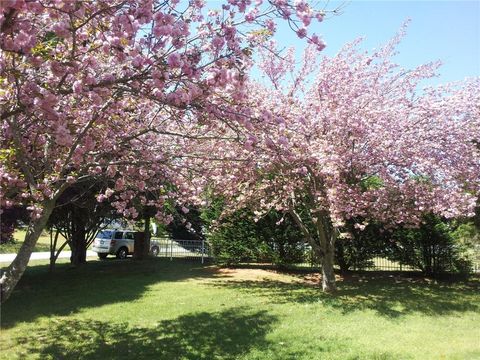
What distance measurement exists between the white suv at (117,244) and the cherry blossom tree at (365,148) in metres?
14.0

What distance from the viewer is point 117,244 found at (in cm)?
2414

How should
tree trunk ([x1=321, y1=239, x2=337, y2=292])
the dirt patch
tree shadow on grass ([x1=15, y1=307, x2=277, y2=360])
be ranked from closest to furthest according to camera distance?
tree shadow on grass ([x1=15, y1=307, x2=277, y2=360]), tree trunk ([x1=321, y1=239, x2=337, y2=292]), the dirt patch

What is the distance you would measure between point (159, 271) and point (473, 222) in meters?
10.9

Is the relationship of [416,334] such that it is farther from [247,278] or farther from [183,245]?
[183,245]

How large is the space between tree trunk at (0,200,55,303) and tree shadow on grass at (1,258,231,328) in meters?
3.72

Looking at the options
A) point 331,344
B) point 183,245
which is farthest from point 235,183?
point 183,245

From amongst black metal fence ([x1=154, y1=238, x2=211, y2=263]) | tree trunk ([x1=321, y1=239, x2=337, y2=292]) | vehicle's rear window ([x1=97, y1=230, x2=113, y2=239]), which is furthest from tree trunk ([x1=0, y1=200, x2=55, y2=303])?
vehicle's rear window ([x1=97, y1=230, x2=113, y2=239])

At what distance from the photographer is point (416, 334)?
7.14 m

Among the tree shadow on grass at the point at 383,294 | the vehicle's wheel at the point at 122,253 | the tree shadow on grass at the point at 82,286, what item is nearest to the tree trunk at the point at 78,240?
the tree shadow on grass at the point at 82,286

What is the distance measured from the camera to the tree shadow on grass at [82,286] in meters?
9.44

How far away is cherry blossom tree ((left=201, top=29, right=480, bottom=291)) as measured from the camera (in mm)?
9820

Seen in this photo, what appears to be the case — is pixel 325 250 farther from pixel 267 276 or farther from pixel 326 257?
pixel 267 276

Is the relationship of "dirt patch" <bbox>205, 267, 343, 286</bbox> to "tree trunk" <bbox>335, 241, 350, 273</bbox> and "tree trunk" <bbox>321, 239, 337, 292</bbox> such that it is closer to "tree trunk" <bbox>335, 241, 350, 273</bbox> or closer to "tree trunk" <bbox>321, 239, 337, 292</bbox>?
"tree trunk" <bbox>335, 241, 350, 273</bbox>

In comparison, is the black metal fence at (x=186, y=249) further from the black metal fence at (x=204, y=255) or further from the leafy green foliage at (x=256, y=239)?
the leafy green foliage at (x=256, y=239)
